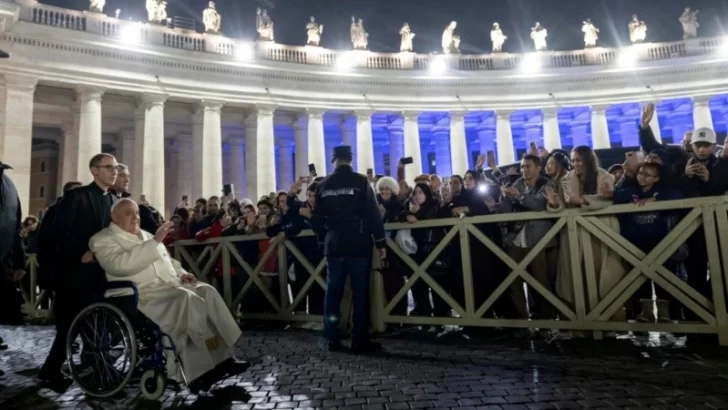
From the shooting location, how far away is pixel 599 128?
29500 millimetres

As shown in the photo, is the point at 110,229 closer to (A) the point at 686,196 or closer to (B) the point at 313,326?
(B) the point at 313,326

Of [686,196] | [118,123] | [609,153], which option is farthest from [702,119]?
[118,123]

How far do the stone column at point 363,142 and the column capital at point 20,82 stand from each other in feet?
51.7

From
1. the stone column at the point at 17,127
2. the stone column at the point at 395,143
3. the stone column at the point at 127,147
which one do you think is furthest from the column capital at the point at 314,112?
the stone column at the point at 17,127

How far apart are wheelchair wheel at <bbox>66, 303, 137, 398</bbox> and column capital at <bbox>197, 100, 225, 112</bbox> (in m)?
21.8

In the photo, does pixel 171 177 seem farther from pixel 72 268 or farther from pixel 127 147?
pixel 72 268

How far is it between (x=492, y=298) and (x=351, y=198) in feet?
7.77

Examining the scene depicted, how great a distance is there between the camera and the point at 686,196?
627cm

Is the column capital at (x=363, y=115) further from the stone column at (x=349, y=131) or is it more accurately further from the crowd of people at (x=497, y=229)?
the crowd of people at (x=497, y=229)

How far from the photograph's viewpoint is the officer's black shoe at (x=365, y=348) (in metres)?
5.97

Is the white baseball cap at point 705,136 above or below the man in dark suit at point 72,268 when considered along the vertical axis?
above

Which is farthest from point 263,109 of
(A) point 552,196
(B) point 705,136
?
(B) point 705,136

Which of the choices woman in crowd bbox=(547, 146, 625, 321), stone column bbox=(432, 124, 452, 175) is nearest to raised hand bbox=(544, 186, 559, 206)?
woman in crowd bbox=(547, 146, 625, 321)

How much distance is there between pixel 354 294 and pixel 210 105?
841 inches
